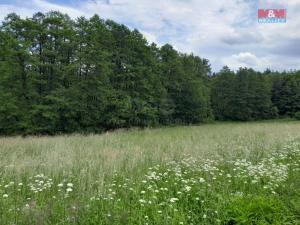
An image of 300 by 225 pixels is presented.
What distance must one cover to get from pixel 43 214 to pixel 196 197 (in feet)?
7.50

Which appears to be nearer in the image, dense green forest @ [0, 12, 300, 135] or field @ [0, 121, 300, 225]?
field @ [0, 121, 300, 225]

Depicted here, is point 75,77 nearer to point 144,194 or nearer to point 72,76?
point 72,76

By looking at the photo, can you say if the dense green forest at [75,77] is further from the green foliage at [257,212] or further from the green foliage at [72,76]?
the green foliage at [257,212]

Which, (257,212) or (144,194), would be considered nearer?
(257,212)

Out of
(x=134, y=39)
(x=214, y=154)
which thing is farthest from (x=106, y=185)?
(x=134, y=39)

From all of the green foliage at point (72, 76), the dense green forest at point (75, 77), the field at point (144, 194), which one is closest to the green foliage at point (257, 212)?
the field at point (144, 194)

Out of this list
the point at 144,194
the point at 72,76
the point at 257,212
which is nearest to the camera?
the point at 257,212

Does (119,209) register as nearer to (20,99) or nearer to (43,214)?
(43,214)

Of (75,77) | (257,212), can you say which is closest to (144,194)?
(257,212)

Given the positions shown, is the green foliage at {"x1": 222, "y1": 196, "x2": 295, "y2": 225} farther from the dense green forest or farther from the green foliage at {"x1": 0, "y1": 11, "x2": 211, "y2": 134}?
the green foliage at {"x1": 0, "y1": 11, "x2": 211, "y2": 134}

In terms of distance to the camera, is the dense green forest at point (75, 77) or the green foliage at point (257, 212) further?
the dense green forest at point (75, 77)

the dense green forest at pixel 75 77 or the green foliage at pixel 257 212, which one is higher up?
the dense green forest at pixel 75 77

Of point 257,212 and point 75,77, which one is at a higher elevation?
point 75,77

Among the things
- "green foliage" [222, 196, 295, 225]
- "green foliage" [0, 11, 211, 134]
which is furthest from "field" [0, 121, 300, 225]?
"green foliage" [0, 11, 211, 134]
